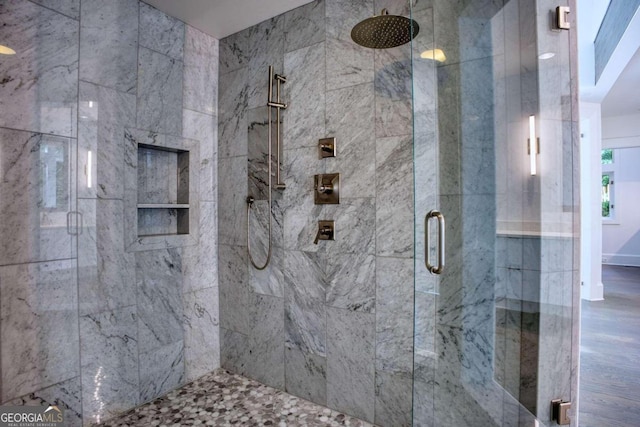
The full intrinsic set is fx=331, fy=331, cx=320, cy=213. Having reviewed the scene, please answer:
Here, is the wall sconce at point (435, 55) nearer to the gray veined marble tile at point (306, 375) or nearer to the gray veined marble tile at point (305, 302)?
the gray veined marble tile at point (305, 302)

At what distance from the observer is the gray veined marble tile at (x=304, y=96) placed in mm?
1972

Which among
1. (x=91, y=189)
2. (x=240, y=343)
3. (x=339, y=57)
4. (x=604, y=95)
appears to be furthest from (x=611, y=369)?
(x=91, y=189)

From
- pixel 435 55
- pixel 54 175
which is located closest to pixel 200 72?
pixel 54 175

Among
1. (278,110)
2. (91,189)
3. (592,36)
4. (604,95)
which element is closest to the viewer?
(91,189)

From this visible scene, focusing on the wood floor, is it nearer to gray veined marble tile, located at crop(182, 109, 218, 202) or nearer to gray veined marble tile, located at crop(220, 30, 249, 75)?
gray veined marble tile, located at crop(182, 109, 218, 202)

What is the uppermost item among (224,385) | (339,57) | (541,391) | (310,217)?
(339,57)

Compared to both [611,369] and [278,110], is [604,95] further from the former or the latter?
[278,110]

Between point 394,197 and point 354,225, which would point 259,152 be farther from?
point 394,197

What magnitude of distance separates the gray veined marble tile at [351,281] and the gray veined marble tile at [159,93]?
134cm

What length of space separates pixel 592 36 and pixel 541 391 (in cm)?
393

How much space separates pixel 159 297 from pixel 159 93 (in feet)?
4.23

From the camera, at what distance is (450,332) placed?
1341 mm

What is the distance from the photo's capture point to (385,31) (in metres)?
1.46

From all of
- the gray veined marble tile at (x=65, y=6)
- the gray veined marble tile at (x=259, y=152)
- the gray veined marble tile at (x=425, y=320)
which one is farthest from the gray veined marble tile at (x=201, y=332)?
the gray veined marble tile at (x=65, y=6)
